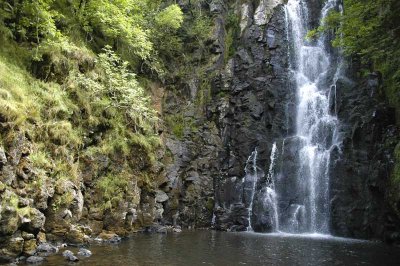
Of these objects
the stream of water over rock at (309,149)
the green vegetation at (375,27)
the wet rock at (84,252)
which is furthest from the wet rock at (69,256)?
the stream of water over rock at (309,149)

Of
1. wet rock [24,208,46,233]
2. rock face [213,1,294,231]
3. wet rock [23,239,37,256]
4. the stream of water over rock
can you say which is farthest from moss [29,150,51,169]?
the stream of water over rock

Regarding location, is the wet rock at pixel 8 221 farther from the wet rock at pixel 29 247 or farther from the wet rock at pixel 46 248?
the wet rock at pixel 46 248

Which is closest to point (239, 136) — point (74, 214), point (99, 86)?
point (99, 86)

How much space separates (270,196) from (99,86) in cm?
1467

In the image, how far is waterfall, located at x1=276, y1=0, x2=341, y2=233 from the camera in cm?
2611

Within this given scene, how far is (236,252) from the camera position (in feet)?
55.3

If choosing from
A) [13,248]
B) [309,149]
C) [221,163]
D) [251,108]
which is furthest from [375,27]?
[221,163]

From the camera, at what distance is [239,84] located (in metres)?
33.0

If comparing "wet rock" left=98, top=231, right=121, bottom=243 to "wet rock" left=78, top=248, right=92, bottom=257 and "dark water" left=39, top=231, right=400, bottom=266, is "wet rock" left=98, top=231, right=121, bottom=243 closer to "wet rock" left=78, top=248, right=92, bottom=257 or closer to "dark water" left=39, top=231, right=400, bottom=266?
"dark water" left=39, top=231, right=400, bottom=266

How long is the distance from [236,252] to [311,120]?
16.0 m

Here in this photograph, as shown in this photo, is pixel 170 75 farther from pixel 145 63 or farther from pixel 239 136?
pixel 239 136

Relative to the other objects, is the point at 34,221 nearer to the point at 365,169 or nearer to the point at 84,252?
the point at 84,252

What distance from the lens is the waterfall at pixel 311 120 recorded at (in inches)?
1028

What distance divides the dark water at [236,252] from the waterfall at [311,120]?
4.51 meters
